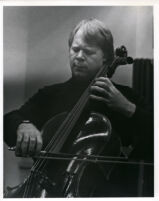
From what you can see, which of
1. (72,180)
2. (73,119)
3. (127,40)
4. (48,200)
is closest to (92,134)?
(73,119)

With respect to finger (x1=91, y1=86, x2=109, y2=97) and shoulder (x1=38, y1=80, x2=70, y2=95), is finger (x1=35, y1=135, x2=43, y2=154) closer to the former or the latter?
shoulder (x1=38, y1=80, x2=70, y2=95)

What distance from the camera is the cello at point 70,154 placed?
151 cm

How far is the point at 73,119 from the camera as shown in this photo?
60.2 inches

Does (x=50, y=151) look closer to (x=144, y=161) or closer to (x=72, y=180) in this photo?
(x=72, y=180)

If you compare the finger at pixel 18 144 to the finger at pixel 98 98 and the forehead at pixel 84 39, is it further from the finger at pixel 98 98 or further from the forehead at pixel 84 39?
the forehead at pixel 84 39

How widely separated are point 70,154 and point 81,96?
0.84 ft

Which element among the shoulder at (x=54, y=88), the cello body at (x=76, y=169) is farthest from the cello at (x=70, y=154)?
the shoulder at (x=54, y=88)

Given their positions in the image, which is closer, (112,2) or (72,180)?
(72,180)

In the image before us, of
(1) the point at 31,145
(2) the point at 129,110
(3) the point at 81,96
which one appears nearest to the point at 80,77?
(3) the point at 81,96

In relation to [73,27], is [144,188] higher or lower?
lower

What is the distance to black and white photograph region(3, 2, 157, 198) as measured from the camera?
1.53 meters

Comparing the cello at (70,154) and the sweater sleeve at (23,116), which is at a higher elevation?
the sweater sleeve at (23,116)

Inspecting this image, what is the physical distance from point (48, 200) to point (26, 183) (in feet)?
0.40

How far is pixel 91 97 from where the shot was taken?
156 centimetres
